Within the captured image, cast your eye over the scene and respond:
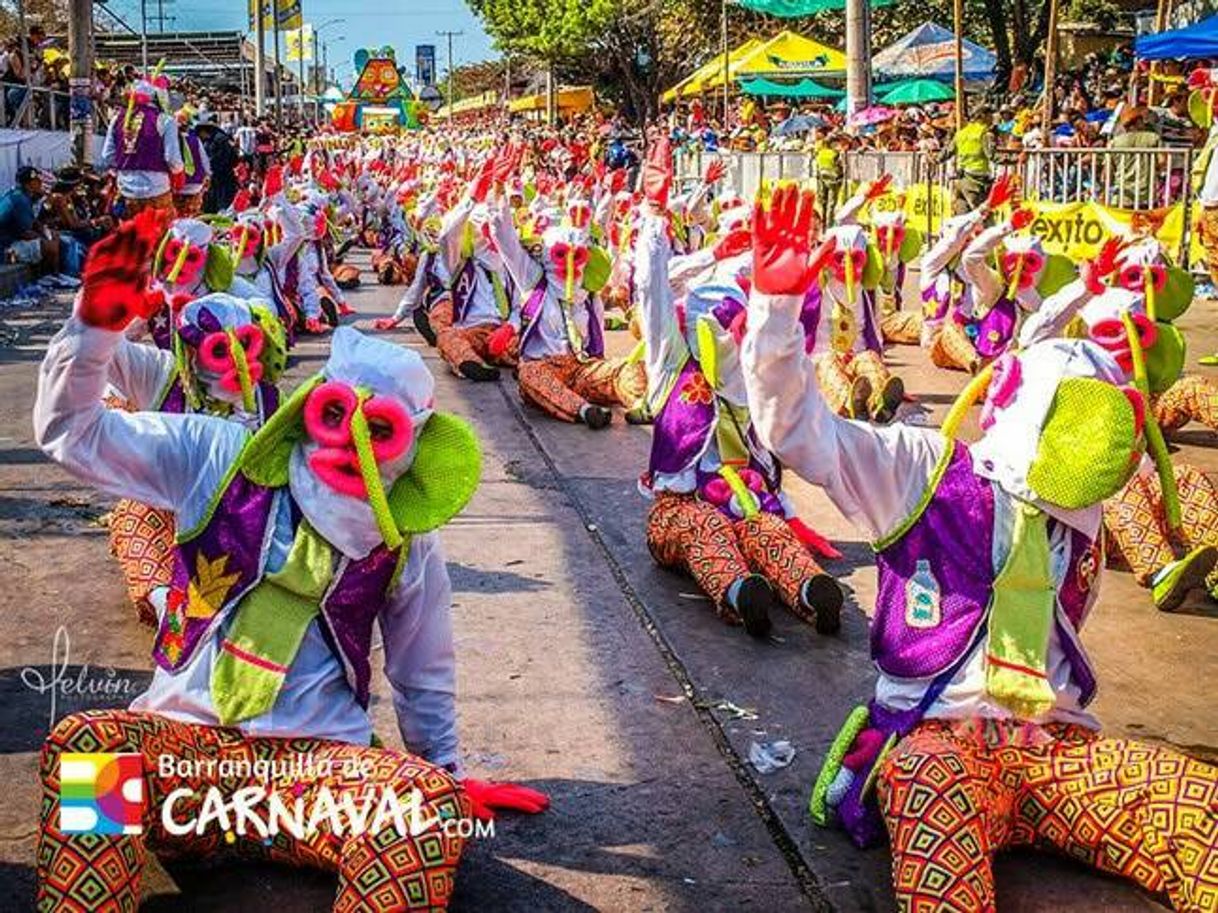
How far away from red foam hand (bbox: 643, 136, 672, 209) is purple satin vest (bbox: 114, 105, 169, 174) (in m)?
5.99

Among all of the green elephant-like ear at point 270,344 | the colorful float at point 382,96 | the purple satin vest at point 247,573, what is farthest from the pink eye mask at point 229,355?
the colorful float at point 382,96

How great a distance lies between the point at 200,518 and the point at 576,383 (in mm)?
6920

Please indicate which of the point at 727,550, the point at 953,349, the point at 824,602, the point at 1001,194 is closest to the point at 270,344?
the point at 727,550

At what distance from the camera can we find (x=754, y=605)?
17.5ft

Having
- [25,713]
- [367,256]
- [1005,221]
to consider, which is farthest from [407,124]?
[25,713]

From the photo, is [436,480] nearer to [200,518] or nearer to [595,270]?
[200,518]

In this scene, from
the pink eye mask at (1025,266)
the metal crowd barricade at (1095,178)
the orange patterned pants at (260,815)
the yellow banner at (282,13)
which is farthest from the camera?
the yellow banner at (282,13)

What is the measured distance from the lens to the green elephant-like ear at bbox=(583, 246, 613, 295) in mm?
10461

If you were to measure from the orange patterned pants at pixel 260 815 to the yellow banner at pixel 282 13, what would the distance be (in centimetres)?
4074

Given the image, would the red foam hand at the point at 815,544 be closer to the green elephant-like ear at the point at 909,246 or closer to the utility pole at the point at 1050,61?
the green elephant-like ear at the point at 909,246

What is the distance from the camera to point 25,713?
4.55m

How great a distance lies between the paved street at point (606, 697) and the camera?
3.58 m

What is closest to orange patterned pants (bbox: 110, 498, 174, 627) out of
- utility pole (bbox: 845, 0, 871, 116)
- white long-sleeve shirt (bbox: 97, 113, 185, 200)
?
white long-sleeve shirt (bbox: 97, 113, 185, 200)

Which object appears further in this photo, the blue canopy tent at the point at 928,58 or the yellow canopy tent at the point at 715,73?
the yellow canopy tent at the point at 715,73
